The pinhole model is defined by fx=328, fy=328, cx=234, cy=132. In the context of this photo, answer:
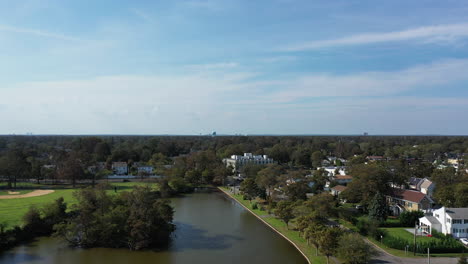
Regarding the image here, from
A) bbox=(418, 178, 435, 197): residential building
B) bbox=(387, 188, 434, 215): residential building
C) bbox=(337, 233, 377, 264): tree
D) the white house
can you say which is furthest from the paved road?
bbox=(418, 178, 435, 197): residential building

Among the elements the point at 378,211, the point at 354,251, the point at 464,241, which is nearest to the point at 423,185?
the point at 378,211

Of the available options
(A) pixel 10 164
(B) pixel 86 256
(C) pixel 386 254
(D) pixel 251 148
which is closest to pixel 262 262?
(C) pixel 386 254

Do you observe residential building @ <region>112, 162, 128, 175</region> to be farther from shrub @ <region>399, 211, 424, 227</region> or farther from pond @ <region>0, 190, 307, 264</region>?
shrub @ <region>399, 211, 424, 227</region>

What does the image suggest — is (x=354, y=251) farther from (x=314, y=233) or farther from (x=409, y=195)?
(x=409, y=195)

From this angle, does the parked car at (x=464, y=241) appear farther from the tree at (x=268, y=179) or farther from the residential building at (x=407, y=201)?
the tree at (x=268, y=179)

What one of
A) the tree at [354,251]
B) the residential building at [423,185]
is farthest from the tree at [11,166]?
the residential building at [423,185]

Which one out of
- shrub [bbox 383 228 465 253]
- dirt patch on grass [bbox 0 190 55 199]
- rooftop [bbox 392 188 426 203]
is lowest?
dirt patch on grass [bbox 0 190 55 199]
